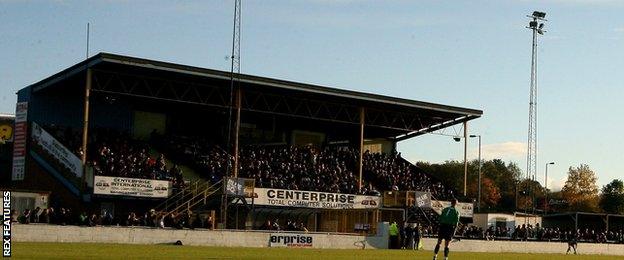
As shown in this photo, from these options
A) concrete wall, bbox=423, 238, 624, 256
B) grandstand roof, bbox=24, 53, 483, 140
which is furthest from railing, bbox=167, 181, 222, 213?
concrete wall, bbox=423, 238, 624, 256

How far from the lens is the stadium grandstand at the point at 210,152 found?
58969mm

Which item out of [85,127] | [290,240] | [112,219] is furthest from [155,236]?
[85,127]

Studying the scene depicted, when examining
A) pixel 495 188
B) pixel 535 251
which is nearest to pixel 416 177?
pixel 535 251

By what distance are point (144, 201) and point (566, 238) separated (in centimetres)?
2748

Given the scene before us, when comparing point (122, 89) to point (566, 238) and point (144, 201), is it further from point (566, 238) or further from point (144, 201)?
point (566, 238)

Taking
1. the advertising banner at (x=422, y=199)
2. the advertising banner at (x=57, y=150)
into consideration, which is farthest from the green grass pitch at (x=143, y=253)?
the advertising banner at (x=422, y=199)

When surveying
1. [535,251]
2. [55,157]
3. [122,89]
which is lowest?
[535,251]

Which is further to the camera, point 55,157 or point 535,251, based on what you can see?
point 535,251

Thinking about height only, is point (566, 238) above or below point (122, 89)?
below

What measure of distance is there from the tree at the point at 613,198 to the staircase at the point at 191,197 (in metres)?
72.3

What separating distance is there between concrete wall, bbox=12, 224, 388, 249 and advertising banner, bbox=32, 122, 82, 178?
11.3 metres

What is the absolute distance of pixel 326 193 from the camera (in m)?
66.4

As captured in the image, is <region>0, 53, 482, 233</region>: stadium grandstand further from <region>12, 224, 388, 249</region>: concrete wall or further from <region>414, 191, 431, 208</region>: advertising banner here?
<region>12, 224, 388, 249</region>: concrete wall

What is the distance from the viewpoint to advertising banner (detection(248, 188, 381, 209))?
63938 mm
